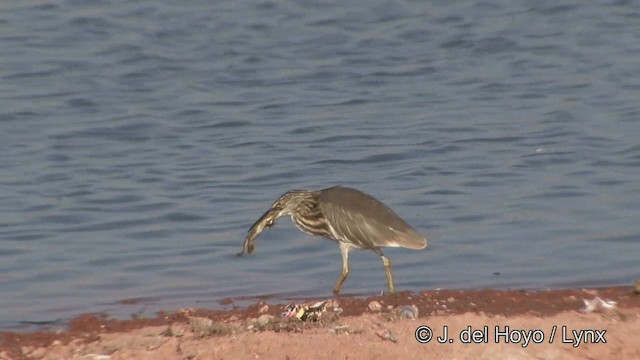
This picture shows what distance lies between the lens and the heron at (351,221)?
10188 mm

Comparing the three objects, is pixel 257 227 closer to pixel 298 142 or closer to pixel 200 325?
pixel 200 325

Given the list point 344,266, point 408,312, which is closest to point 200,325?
point 408,312

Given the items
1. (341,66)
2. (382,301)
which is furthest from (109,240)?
(341,66)

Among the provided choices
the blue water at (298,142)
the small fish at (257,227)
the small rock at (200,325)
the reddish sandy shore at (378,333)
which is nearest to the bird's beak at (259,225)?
the small fish at (257,227)

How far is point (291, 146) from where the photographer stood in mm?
15719

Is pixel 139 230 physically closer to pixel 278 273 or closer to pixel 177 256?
pixel 177 256

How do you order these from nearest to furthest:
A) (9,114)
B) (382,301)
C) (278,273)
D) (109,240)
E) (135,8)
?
(382,301), (278,273), (109,240), (9,114), (135,8)

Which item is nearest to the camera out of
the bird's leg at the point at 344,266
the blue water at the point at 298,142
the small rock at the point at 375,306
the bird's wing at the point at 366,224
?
the small rock at the point at 375,306

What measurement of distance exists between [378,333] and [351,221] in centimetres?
209

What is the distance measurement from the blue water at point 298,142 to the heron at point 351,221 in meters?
0.55

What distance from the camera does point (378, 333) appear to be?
324 inches

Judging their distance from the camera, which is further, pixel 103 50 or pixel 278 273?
pixel 103 50

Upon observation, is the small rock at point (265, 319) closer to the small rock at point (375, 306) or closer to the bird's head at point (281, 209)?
the small rock at point (375, 306)

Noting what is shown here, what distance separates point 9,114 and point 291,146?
11.1 ft
